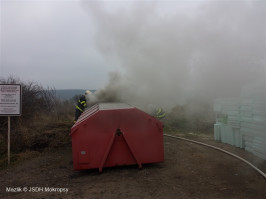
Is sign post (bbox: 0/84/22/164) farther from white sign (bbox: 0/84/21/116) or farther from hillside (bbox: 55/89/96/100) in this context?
hillside (bbox: 55/89/96/100)

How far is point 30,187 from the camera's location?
14.8 ft

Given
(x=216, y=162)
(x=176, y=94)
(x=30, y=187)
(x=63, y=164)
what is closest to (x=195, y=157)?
(x=216, y=162)

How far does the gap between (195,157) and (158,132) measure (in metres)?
1.71

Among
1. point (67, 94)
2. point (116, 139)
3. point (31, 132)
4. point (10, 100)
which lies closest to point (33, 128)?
point (31, 132)

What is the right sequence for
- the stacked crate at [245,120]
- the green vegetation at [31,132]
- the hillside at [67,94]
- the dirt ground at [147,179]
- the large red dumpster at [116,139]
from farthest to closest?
the hillside at [67,94], the green vegetation at [31,132], the stacked crate at [245,120], the large red dumpster at [116,139], the dirt ground at [147,179]

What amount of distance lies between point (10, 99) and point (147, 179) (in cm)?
470

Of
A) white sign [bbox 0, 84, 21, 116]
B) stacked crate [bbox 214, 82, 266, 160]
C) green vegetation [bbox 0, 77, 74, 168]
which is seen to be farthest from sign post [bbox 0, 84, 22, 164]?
stacked crate [bbox 214, 82, 266, 160]

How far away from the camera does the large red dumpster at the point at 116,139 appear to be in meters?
4.88

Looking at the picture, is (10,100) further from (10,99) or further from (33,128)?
(33,128)

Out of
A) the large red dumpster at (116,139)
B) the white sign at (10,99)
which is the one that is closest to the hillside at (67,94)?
the white sign at (10,99)

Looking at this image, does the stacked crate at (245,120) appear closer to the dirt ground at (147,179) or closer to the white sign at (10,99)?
the dirt ground at (147,179)

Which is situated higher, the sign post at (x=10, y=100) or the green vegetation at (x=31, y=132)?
the sign post at (x=10, y=100)

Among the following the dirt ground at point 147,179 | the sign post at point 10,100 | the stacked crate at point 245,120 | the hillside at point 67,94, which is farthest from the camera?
the hillside at point 67,94

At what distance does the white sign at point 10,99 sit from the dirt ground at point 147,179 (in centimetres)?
158
